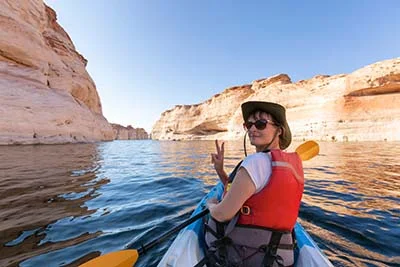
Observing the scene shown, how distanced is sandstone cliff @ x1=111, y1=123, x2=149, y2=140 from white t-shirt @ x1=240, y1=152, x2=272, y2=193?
10207cm

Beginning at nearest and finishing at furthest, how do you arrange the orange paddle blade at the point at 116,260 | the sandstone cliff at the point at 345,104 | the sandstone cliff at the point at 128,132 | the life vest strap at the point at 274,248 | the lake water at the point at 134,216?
1. the life vest strap at the point at 274,248
2. the orange paddle blade at the point at 116,260
3. the lake water at the point at 134,216
4. the sandstone cliff at the point at 345,104
5. the sandstone cliff at the point at 128,132

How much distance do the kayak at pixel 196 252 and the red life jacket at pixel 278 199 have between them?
478 millimetres

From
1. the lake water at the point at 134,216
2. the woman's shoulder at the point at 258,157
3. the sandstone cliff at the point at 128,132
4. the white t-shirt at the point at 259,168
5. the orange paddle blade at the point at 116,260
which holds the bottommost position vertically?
the lake water at the point at 134,216

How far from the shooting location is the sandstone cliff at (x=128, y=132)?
333ft

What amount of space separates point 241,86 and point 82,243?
6044 cm

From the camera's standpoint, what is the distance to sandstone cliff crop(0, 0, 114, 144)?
16.0 meters

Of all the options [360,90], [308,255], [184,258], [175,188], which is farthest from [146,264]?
[360,90]

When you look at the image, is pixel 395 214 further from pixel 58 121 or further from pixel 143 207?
pixel 58 121

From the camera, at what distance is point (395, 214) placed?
3350 millimetres

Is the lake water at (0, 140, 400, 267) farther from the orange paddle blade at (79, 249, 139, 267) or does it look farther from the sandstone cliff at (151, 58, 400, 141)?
the sandstone cliff at (151, 58, 400, 141)

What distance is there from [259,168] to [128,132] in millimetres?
115982

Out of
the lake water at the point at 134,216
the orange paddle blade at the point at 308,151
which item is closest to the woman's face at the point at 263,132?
the orange paddle blade at the point at 308,151

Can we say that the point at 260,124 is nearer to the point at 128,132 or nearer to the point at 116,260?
the point at 116,260

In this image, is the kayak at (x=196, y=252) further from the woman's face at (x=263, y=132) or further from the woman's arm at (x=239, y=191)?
the woman's face at (x=263, y=132)
